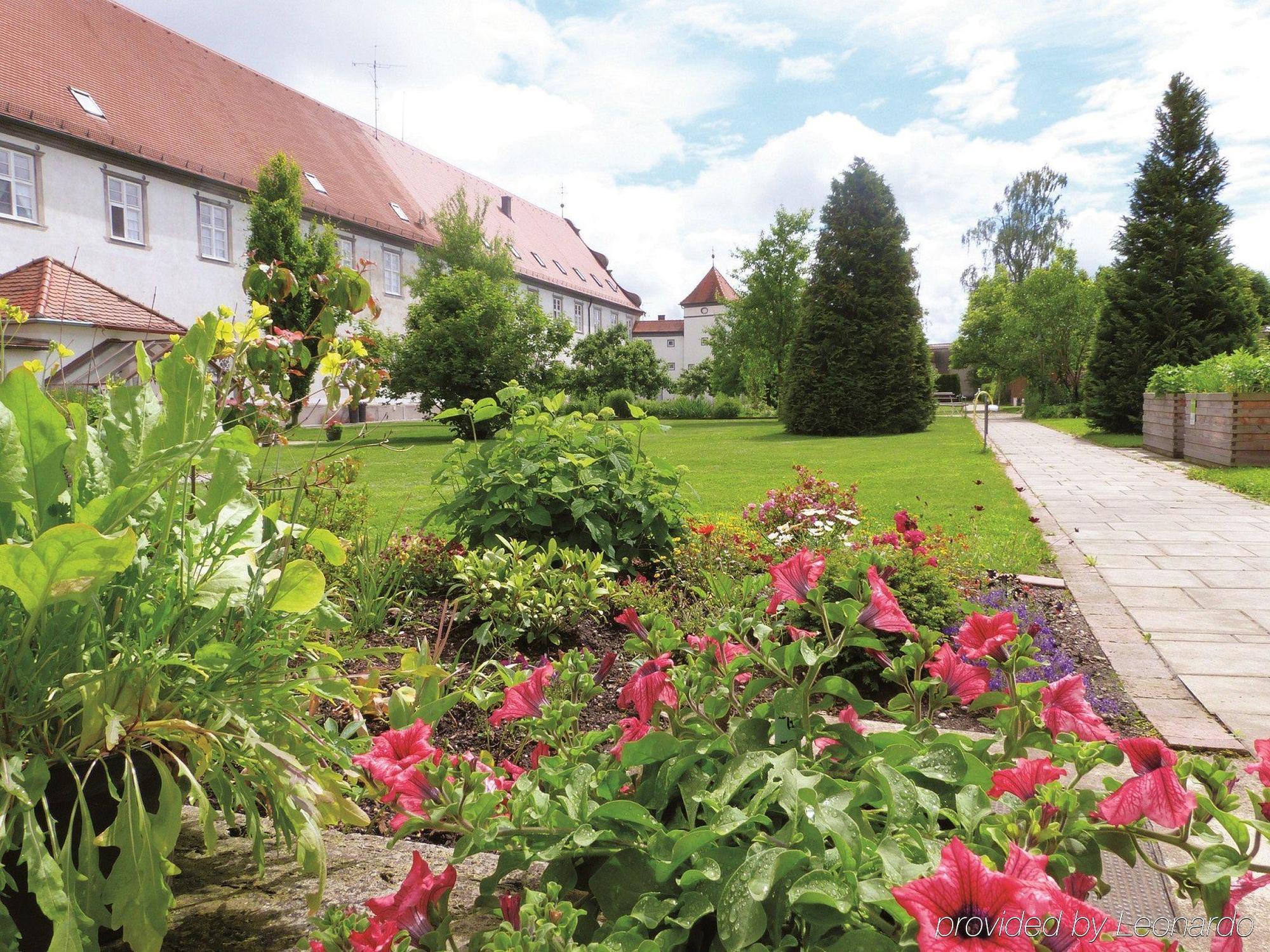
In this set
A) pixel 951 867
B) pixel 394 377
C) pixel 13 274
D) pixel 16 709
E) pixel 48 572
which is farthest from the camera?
pixel 394 377

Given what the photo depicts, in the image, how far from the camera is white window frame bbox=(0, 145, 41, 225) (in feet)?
54.8

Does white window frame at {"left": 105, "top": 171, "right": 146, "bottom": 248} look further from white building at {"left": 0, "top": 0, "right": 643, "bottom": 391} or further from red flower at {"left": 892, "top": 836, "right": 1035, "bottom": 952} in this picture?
red flower at {"left": 892, "top": 836, "right": 1035, "bottom": 952}

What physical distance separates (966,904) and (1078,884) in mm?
240

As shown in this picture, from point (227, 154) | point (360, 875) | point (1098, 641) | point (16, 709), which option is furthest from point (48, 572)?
point (227, 154)

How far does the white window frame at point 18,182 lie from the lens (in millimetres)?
16703

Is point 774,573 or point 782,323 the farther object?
point 782,323

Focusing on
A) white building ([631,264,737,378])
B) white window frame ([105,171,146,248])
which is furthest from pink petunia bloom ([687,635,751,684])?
white building ([631,264,737,378])

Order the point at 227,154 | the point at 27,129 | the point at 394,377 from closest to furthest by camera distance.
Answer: the point at 27,129, the point at 394,377, the point at 227,154

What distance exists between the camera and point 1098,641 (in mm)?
3332

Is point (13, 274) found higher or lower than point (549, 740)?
higher

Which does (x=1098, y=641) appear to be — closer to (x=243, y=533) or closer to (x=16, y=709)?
(x=243, y=533)

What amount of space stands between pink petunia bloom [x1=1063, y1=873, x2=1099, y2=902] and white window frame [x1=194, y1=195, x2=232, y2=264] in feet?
77.8

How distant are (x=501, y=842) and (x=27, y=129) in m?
21.5

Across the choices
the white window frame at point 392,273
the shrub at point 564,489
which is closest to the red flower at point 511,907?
the shrub at point 564,489
